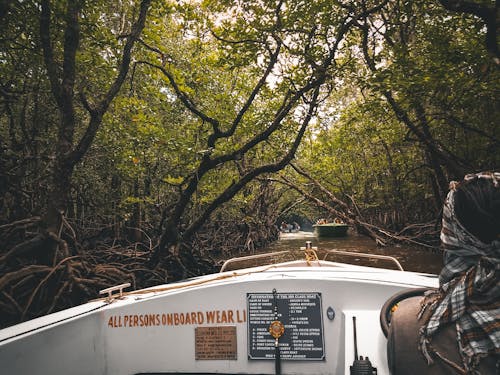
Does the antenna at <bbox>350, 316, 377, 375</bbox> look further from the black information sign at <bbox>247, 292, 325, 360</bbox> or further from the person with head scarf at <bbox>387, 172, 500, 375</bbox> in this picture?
the black information sign at <bbox>247, 292, 325, 360</bbox>

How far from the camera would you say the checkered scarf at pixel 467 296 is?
892 millimetres

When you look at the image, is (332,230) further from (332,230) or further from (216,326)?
(216,326)

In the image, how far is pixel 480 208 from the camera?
0.97 m

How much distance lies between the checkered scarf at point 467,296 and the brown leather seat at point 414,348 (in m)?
0.02

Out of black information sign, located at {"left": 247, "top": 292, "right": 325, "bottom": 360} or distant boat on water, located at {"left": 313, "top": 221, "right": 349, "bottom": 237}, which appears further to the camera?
distant boat on water, located at {"left": 313, "top": 221, "right": 349, "bottom": 237}

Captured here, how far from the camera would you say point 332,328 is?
7.76ft

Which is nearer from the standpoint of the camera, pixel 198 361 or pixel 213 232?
pixel 198 361

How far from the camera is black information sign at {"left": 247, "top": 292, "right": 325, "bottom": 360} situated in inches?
93.3

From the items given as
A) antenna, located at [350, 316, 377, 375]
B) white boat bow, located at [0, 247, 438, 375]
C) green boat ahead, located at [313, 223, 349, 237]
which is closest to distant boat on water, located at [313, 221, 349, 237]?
green boat ahead, located at [313, 223, 349, 237]

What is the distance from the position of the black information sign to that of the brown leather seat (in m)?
1.31

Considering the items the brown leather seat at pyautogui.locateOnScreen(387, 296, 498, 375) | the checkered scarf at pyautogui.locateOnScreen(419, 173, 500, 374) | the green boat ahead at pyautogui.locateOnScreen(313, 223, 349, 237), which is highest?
the checkered scarf at pyautogui.locateOnScreen(419, 173, 500, 374)

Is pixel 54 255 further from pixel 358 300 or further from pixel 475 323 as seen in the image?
pixel 475 323

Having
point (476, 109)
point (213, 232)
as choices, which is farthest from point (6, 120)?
point (476, 109)

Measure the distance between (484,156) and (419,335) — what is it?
30.9ft
